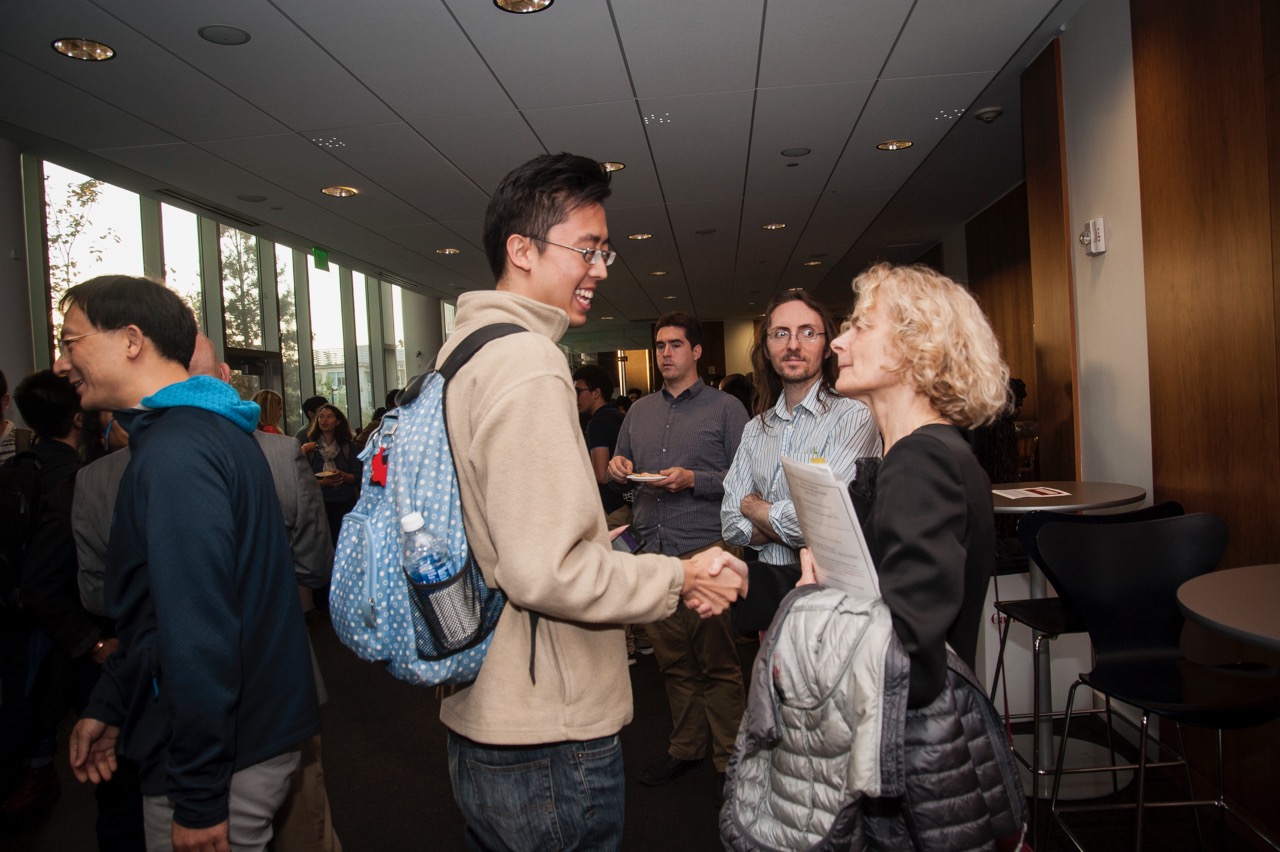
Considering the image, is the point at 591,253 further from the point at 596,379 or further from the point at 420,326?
the point at 420,326

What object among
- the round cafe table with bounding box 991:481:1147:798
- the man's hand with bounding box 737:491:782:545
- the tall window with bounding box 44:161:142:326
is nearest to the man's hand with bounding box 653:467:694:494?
the man's hand with bounding box 737:491:782:545

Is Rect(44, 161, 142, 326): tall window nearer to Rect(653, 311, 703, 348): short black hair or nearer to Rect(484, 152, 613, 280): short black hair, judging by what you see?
Rect(653, 311, 703, 348): short black hair

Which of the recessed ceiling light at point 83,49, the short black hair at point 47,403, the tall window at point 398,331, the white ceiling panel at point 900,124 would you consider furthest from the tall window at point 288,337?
the short black hair at point 47,403

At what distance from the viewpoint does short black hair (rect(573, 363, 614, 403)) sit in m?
5.63

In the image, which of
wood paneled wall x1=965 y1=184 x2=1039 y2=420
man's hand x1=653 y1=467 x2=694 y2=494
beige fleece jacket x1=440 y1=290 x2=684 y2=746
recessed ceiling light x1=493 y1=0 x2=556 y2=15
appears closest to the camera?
beige fleece jacket x1=440 y1=290 x2=684 y2=746

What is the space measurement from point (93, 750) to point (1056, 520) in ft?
8.10

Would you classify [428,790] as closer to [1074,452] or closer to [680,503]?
[680,503]

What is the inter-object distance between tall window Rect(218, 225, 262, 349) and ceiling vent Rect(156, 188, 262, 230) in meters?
1.62

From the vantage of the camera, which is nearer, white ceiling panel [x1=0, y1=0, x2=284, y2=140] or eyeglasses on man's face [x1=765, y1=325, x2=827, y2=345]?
eyeglasses on man's face [x1=765, y1=325, x2=827, y2=345]

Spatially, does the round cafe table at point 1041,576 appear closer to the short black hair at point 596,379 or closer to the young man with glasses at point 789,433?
the young man with glasses at point 789,433

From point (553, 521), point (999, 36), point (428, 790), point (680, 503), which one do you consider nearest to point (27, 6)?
point (680, 503)

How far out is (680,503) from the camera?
329cm

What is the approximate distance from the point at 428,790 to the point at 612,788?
2.42 m

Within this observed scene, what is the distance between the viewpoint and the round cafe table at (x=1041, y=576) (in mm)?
2803
